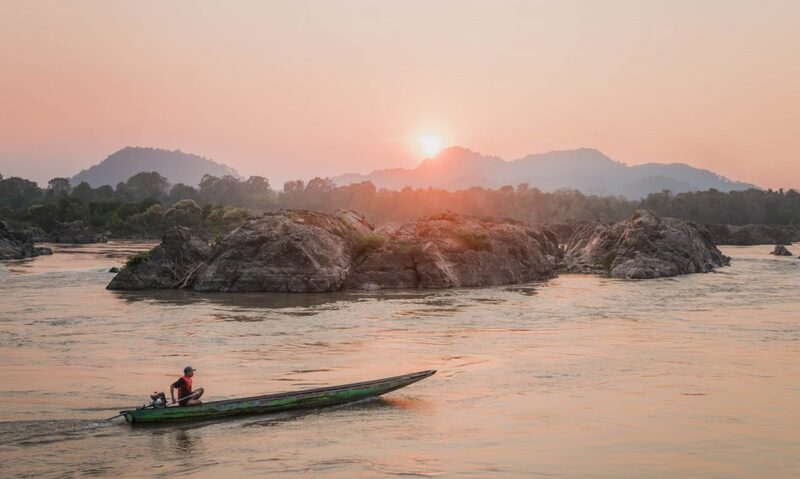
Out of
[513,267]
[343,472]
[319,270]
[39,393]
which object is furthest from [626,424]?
[513,267]

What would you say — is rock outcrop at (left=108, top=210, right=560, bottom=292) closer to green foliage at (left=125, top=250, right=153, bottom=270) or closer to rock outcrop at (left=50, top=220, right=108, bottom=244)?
green foliage at (left=125, top=250, right=153, bottom=270)

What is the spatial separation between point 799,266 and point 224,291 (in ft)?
159

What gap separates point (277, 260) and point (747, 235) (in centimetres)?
9425

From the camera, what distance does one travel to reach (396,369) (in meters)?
21.7

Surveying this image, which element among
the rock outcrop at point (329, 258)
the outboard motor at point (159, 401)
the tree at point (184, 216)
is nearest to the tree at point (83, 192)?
the tree at point (184, 216)

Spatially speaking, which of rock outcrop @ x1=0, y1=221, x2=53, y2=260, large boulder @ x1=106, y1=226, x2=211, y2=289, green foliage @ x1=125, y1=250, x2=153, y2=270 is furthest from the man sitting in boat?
rock outcrop @ x1=0, y1=221, x2=53, y2=260

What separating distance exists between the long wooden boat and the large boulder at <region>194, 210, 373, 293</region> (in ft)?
76.1

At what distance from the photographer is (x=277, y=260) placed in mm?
40844

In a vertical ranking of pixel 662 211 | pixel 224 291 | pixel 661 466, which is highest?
pixel 662 211

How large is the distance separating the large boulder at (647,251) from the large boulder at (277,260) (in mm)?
22691

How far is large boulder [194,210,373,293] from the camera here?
132 feet

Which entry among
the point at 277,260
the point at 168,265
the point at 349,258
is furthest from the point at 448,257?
the point at 168,265

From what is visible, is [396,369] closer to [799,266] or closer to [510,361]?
[510,361]

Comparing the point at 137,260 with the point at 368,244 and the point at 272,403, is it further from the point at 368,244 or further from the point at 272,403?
the point at 272,403
